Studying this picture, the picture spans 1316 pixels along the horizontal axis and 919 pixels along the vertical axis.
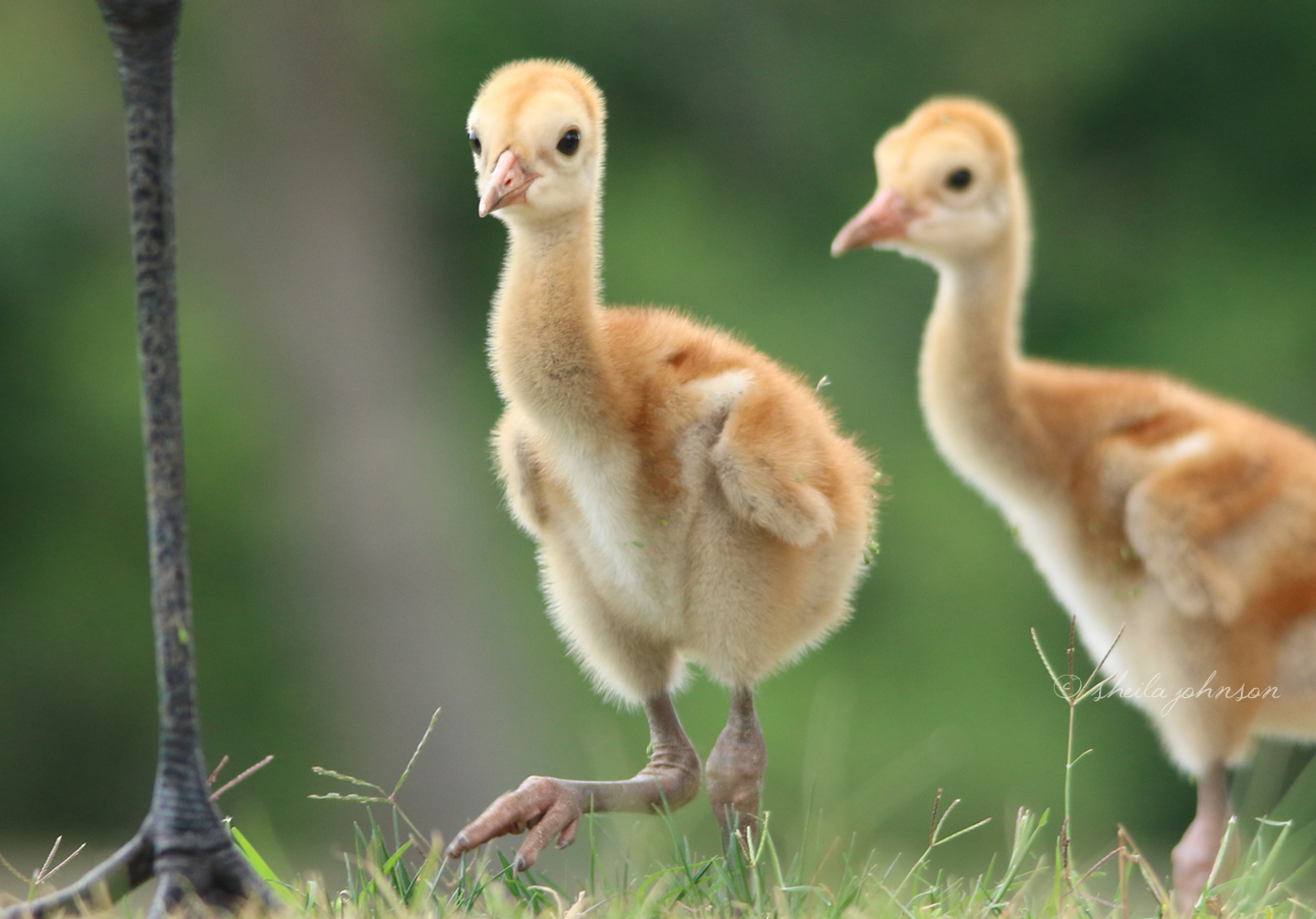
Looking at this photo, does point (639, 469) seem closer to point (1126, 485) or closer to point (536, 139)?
point (536, 139)

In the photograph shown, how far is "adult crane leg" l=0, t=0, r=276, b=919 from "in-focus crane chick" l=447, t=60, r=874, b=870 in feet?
0.73

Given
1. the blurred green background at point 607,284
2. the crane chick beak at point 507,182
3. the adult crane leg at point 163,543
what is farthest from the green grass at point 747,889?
the blurred green background at point 607,284

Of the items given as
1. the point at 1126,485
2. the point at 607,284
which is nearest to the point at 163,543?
the point at 1126,485

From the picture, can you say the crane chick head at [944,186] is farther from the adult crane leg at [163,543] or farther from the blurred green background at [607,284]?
the blurred green background at [607,284]

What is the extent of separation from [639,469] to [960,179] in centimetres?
62

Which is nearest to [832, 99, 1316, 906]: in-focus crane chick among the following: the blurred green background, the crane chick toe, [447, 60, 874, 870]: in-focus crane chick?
[447, 60, 874, 870]: in-focus crane chick

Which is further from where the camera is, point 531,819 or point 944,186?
point 944,186

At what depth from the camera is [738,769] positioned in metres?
1.50

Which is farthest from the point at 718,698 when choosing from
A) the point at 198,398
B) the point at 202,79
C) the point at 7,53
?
the point at 7,53

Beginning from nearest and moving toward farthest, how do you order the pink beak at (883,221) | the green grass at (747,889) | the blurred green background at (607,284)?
the green grass at (747,889)
the pink beak at (883,221)
the blurred green background at (607,284)

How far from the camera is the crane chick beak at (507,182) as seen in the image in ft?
4.50

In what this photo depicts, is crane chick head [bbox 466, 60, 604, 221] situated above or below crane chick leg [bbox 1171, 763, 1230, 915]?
above

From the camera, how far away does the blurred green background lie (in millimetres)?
4543
